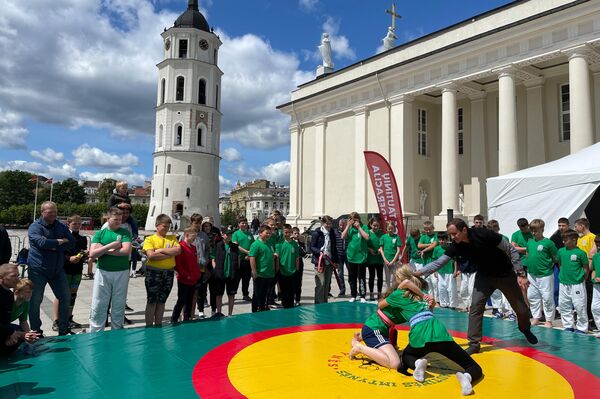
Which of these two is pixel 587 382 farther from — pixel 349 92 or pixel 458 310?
pixel 349 92

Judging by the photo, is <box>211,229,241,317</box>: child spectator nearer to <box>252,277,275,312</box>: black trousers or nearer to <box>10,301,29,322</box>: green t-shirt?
<box>252,277,275,312</box>: black trousers

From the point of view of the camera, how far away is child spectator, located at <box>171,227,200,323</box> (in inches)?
282

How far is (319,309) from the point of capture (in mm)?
8883

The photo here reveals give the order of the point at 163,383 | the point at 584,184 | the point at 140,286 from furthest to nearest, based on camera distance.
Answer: the point at 140,286
the point at 584,184
the point at 163,383

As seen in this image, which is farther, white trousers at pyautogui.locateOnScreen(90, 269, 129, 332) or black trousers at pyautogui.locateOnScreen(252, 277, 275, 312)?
black trousers at pyautogui.locateOnScreen(252, 277, 275, 312)

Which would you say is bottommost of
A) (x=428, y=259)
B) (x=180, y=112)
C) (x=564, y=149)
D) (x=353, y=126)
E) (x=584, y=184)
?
(x=428, y=259)

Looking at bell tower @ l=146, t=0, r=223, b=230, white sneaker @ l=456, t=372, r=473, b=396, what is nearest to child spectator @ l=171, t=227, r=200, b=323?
white sneaker @ l=456, t=372, r=473, b=396

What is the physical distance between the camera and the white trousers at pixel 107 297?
6469 mm

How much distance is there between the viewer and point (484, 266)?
19.1 feet

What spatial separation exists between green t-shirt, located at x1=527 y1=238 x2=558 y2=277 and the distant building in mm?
124509

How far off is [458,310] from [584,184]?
13.7ft

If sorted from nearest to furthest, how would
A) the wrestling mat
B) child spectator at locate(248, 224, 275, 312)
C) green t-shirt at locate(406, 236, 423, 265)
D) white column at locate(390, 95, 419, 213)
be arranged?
the wrestling mat < child spectator at locate(248, 224, 275, 312) < green t-shirt at locate(406, 236, 423, 265) < white column at locate(390, 95, 419, 213)

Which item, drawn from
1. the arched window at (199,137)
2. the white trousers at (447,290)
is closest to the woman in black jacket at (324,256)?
the white trousers at (447,290)

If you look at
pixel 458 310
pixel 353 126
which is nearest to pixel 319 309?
pixel 458 310
